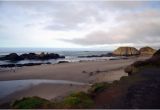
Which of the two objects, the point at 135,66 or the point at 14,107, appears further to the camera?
the point at 135,66

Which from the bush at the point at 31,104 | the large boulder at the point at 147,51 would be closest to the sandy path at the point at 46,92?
the bush at the point at 31,104

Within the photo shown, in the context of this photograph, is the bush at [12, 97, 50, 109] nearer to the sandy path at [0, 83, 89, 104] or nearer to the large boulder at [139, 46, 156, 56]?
the sandy path at [0, 83, 89, 104]

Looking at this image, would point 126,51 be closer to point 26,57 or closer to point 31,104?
point 26,57

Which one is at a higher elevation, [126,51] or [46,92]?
[126,51]

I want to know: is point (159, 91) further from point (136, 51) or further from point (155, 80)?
point (136, 51)

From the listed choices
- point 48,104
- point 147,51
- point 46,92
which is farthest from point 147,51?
point 48,104

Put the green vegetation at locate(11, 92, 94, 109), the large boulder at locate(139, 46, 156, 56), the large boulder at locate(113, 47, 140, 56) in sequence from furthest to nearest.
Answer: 1. the large boulder at locate(113, 47, 140, 56)
2. the large boulder at locate(139, 46, 156, 56)
3. the green vegetation at locate(11, 92, 94, 109)

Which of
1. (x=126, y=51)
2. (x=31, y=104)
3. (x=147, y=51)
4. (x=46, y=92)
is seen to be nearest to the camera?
(x=31, y=104)

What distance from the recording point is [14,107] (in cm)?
784

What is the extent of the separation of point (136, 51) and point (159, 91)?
5992 cm

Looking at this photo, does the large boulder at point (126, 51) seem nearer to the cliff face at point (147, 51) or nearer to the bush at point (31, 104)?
the cliff face at point (147, 51)

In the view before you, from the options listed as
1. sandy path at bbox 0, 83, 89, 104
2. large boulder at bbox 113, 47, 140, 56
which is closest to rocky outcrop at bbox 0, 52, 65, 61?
large boulder at bbox 113, 47, 140, 56

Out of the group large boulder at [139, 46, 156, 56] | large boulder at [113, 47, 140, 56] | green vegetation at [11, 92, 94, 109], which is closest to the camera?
green vegetation at [11, 92, 94, 109]

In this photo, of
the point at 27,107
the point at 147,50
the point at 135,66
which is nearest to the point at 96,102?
the point at 27,107
